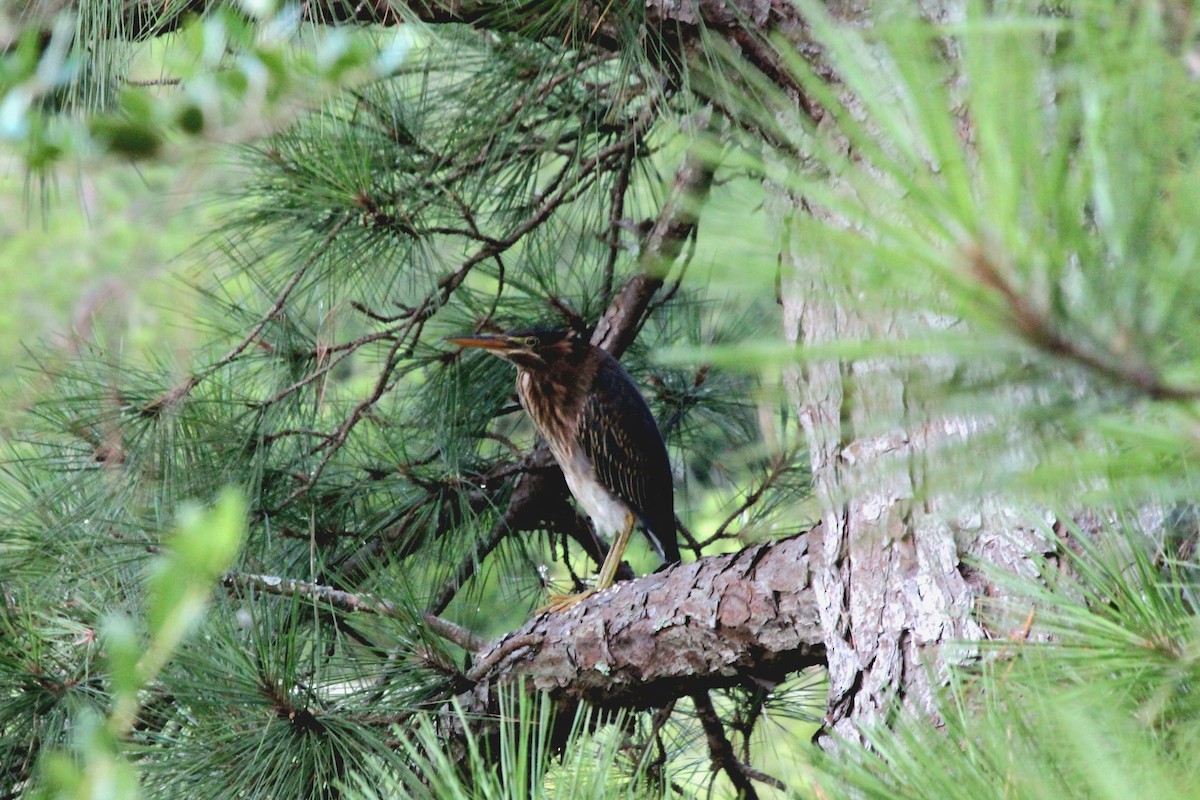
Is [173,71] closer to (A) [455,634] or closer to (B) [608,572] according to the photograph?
(A) [455,634]

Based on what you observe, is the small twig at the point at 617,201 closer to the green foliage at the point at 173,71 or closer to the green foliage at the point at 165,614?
the green foliage at the point at 173,71

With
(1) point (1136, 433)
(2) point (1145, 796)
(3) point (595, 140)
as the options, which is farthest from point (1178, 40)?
(3) point (595, 140)

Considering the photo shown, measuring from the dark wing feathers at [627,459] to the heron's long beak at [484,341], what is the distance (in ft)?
1.60

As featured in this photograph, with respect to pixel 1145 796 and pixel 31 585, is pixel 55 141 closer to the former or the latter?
pixel 31 585

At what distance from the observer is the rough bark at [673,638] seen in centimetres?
176

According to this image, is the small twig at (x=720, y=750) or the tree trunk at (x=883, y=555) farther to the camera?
the small twig at (x=720, y=750)

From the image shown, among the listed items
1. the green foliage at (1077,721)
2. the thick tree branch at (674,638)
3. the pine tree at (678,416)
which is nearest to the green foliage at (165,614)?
the pine tree at (678,416)

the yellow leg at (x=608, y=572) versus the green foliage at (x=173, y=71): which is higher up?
the green foliage at (x=173, y=71)

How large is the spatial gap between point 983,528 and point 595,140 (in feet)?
4.30

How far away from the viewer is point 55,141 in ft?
5.48

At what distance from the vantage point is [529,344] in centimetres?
277

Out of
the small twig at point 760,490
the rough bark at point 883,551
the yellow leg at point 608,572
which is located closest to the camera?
the rough bark at point 883,551

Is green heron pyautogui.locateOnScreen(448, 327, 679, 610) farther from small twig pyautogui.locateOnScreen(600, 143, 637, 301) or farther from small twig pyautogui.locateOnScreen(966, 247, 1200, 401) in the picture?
small twig pyautogui.locateOnScreen(966, 247, 1200, 401)

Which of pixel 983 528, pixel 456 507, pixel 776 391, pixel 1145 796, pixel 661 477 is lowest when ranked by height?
pixel 661 477
